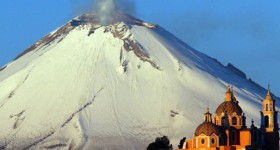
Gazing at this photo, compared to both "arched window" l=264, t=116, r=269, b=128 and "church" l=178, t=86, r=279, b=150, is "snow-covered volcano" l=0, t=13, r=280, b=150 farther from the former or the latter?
"church" l=178, t=86, r=279, b=150

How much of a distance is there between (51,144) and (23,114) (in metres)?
11.7

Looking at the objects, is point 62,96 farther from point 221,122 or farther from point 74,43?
point 221,122

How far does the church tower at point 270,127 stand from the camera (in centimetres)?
9538

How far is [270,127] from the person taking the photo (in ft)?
315

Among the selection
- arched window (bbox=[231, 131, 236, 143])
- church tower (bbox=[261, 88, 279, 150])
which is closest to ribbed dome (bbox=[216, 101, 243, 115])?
arched window (bbox=[231, 131, 236, 143])

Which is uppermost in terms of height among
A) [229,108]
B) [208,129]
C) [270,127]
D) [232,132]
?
[229,108]

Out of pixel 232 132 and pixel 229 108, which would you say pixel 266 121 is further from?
pixel 232 132

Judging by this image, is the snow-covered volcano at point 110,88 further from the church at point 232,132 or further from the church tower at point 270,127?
the church at point 232,132

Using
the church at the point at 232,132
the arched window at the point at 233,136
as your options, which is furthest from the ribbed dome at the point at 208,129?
the arched window at the point at 233,136

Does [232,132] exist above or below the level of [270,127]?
below

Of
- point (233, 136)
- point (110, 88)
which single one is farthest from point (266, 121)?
point (110, 88)

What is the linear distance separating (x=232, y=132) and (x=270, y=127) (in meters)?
3.95

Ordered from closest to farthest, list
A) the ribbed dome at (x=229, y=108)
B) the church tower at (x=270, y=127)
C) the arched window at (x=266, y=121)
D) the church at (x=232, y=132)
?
1. the church at (x=232, y=132)
2. the ribbed dome at (x=229, y=108)
3. the church tower at (x=270, y=127)
4. the arched window at (x=266, y=121)

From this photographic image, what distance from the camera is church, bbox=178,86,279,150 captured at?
300 feet
